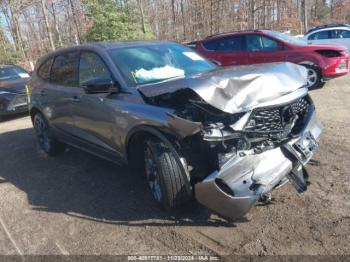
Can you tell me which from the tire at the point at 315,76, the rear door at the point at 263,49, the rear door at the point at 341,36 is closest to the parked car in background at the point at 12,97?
the rear door at the point at 263,49

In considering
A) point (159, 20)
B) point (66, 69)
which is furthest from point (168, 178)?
point (159, 20)

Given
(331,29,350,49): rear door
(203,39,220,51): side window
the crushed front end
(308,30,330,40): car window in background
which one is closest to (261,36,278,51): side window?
(203,39,220,51): side window

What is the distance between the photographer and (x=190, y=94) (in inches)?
127

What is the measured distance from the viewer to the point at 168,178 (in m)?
3.37

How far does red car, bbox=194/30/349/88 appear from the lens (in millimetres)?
9430

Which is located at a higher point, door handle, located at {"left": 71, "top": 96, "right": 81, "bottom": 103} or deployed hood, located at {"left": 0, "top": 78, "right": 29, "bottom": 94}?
door handle, located at {"left": 71, "top": 96, "right": 81, "bottom": 103}

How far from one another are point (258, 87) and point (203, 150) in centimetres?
80

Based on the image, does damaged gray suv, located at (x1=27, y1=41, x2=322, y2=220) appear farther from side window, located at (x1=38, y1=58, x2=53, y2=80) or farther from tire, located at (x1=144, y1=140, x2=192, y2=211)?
side window, located at (x1=38, y1=58, x2=53, y2=80)

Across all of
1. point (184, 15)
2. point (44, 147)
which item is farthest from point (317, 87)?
point (184, 15)

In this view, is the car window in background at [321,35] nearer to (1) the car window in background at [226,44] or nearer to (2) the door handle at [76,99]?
(1) the car window in background at [226,44]

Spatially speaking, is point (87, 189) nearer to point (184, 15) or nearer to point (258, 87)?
point (258, 87)

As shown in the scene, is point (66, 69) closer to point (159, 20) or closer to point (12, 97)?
point (12, 97)

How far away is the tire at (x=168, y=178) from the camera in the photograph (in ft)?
11.0

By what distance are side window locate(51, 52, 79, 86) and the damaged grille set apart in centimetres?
273
